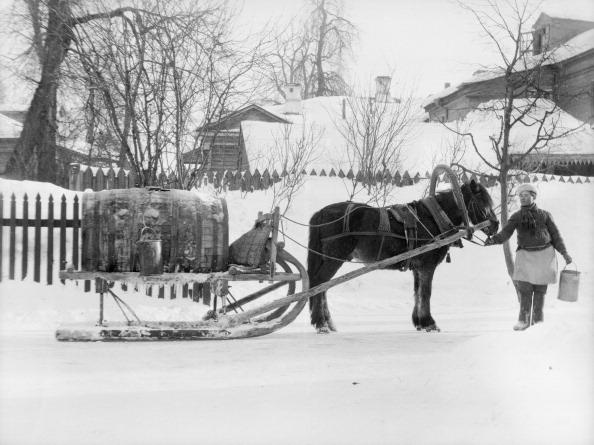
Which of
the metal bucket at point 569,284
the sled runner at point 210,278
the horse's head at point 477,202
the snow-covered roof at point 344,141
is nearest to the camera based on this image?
the sled runner at point 210,278

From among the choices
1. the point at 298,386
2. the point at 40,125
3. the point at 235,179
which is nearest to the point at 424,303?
the point at 298,386

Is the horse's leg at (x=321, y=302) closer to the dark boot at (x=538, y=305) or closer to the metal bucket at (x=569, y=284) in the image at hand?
the dark boot at (x=538, y=305)

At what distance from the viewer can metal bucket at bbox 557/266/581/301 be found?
Answer: 6695 mm

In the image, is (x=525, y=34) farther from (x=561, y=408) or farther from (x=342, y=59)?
(x=561, y=408)

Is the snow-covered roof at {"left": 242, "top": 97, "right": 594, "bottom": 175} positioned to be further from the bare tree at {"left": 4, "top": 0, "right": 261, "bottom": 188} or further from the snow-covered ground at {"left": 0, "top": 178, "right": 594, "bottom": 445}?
the snow-covered ground at {"left": 0, "top": 178, "right": 594, "bottom": 445}

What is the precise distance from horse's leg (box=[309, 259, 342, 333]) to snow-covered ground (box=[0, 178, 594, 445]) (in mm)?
185

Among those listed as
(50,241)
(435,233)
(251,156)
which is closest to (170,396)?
(435,233)

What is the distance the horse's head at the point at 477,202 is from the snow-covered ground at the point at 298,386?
4.59 feet

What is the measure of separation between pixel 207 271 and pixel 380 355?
196cm

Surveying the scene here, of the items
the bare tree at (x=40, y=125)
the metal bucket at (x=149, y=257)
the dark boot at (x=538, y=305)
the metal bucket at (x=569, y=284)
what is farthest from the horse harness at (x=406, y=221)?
the bare tree at (x=40, y=125)

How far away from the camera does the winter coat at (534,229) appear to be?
24.1ft

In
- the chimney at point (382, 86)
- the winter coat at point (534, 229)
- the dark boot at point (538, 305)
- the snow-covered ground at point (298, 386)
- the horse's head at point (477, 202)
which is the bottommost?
the snow-covered ground at point (298, 386)

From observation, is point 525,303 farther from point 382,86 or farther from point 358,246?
point 382,86

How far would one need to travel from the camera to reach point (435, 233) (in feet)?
26.6
